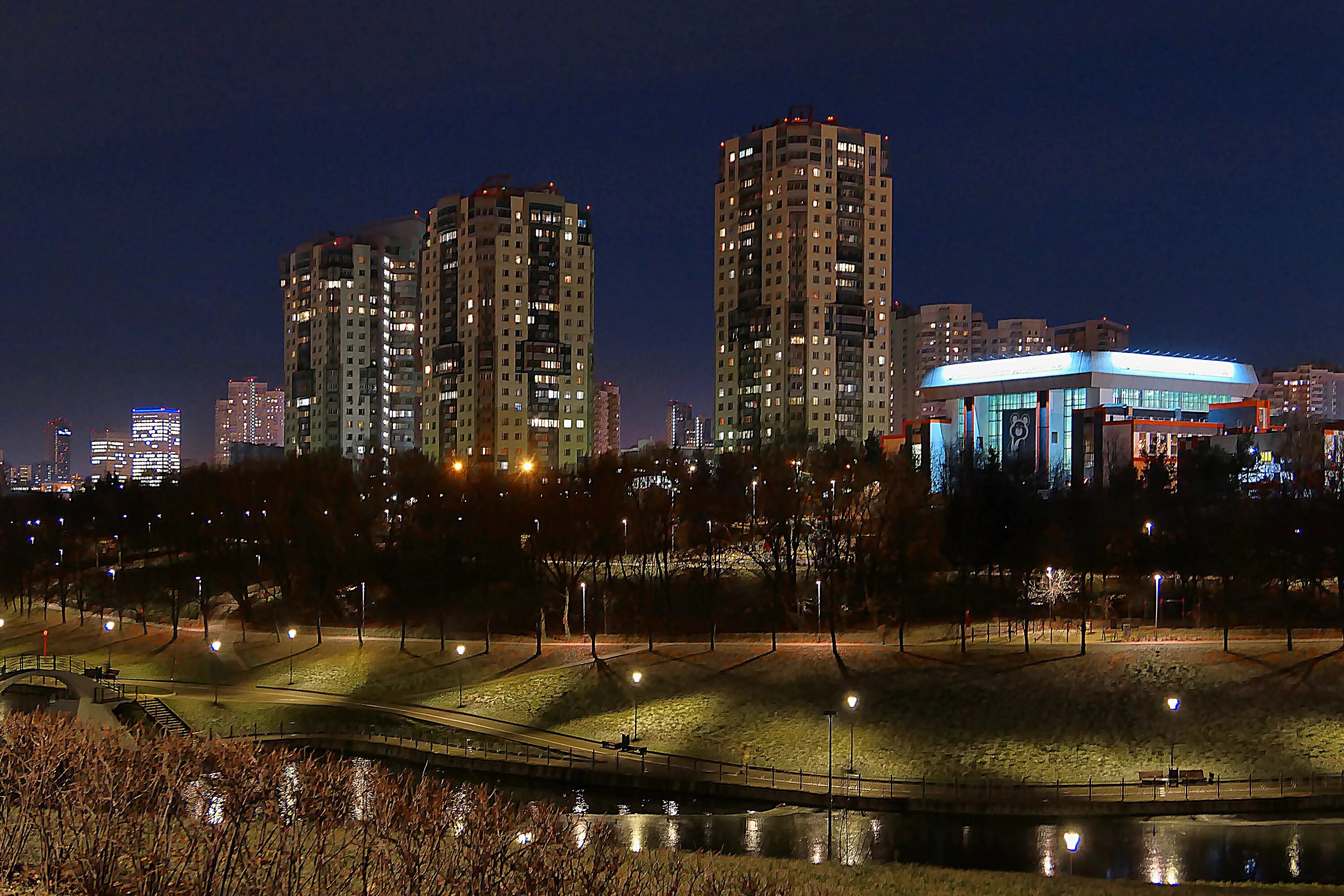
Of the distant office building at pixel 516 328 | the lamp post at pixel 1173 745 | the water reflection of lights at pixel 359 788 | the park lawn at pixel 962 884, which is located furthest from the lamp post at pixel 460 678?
the distant office building at pixel 516 328

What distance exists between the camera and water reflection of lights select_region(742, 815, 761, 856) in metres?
32.2

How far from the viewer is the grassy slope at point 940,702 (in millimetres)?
40656

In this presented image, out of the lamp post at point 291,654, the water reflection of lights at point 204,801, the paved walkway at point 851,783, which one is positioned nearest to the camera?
the water reflection of lights at point 204,801

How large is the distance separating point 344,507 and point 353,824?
A: 5416 centimetres

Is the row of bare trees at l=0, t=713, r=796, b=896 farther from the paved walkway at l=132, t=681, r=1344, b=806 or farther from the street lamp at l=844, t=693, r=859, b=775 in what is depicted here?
the street lamp at l=844, t=693, r=859, b=775

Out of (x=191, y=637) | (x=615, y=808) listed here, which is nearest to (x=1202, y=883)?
(x=615, y=808)

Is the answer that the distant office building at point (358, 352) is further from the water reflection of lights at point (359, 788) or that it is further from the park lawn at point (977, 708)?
the water reflection of lights at point (359, 788)

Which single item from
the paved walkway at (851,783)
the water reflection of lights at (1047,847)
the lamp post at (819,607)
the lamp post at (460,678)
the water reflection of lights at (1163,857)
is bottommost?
the water reflection of lights at (1047,847)

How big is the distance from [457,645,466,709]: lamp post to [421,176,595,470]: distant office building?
7641cm

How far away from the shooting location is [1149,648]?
48344mm

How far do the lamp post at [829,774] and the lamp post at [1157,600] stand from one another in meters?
17.3

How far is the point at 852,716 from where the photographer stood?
45312 mm

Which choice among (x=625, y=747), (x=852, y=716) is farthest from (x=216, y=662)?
(x=852, y=716)

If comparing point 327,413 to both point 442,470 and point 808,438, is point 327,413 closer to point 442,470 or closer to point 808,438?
point 442,470
